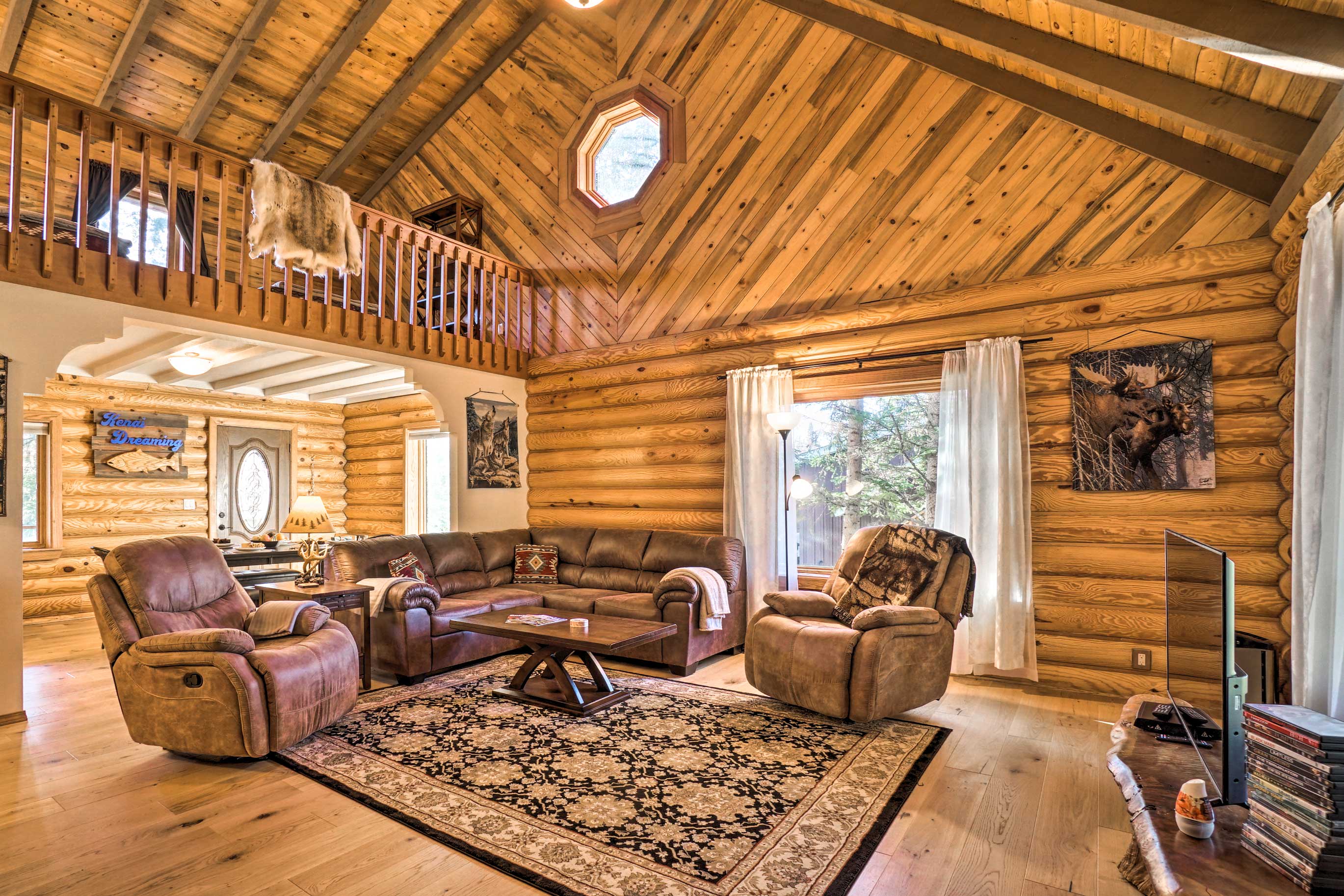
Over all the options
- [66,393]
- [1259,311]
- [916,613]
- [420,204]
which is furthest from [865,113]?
[66,393]

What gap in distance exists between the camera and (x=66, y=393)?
705 centimetres

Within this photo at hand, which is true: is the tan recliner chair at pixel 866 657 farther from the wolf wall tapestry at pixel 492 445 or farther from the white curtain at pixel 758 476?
the wolf wall tapestry at pixel 492 445

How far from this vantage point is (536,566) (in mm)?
5957

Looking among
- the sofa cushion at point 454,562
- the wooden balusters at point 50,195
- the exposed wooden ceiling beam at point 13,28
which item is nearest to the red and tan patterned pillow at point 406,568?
the sofa cushion at point 454,562

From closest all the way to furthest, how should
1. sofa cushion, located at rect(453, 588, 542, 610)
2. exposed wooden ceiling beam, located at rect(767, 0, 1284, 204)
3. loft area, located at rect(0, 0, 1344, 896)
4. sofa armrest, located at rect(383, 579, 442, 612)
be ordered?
loft area, located at rect(0, 0, 1344, 896) < exposed wooden ceiling beam, located at rect(767, 0, 1284, 204) < sofa armrest, located at rect(383, 579, 442, 612) < sofa cushion, located at rect(453, 588, 542, 610)

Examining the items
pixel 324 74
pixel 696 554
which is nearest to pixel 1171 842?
pixel 696 554

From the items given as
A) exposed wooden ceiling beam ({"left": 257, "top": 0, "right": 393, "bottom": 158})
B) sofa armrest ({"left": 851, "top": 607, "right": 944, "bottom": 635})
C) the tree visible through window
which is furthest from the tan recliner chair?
exposed wooden ceiling beam ({"left": 257, "top": 0, "right": 393, "bottom": 158})

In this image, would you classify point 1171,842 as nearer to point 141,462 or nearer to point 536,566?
point 536,566

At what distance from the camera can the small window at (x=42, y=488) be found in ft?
22.0

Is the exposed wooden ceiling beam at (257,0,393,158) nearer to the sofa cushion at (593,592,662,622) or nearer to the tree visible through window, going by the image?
the tree visible through window

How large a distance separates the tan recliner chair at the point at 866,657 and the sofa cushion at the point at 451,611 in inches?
79.4

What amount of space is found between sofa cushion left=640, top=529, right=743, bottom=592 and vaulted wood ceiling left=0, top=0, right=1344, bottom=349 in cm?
188

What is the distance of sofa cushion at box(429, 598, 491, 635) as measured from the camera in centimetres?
460

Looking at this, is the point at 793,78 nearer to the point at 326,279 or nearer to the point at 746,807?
the point at 326,279
